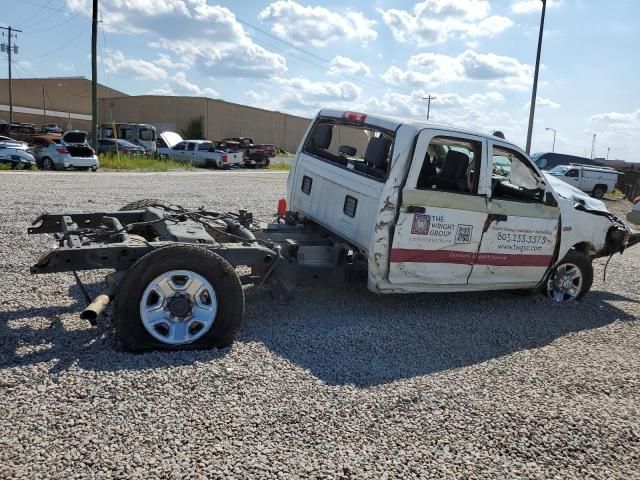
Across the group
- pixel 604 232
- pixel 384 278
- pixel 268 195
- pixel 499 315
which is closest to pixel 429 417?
pixel 384 278

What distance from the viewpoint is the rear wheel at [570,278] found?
22.6 feet

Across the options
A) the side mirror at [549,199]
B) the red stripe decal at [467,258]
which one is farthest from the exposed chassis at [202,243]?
the side mirror at [549,199]

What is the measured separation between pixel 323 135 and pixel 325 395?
374 cm

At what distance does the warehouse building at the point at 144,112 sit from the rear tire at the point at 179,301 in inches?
2087

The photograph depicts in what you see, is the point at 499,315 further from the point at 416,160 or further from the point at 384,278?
the point at 416,160

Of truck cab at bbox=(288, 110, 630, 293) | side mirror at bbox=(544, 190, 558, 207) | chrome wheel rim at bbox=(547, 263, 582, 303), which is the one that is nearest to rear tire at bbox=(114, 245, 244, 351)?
truck cab at bbox=(288, 110, 630, 293)

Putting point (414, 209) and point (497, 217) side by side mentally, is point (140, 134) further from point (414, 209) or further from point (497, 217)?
point (414, 209)

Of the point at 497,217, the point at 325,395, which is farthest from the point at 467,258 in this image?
the point at 325,395

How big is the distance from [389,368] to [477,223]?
206 centimetres

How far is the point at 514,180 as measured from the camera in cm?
655

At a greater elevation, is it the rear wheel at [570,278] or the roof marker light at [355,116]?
the roof marker light at [355,116]

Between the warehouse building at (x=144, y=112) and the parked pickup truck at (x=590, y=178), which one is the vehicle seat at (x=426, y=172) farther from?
the warehouse building at (x=144, y=112)

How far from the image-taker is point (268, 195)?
54.5 ft

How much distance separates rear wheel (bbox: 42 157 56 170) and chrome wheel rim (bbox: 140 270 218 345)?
2269 centimetres
